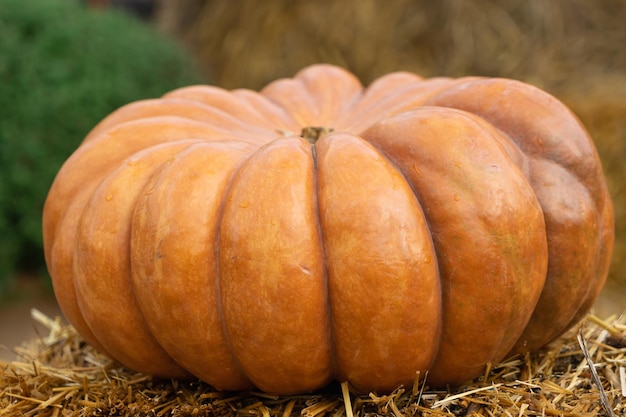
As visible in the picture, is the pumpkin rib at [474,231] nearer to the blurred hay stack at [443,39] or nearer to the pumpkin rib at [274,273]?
the pumpkin rib at [274,273]

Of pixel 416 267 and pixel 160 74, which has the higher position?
pixel 416 267

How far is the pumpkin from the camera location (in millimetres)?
1816

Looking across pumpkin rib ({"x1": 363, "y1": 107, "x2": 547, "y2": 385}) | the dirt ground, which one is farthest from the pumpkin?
the dirt ground

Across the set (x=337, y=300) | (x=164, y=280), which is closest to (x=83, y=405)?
(x=164, y=280)

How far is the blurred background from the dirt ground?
13 mm

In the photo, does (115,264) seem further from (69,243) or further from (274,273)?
(274,273)

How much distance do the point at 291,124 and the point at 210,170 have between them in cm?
65

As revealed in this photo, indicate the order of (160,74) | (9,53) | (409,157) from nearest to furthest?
1. (409,157)
2. (9,53)
3. (160,74)

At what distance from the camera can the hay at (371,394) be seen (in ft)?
6.30

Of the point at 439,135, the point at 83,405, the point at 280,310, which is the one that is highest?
the point at 439,135

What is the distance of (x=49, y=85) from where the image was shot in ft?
17.7

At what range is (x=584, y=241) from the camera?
2.03 metres

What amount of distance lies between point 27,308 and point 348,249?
3.81 m

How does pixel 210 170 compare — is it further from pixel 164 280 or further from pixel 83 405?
pixel 83 405
